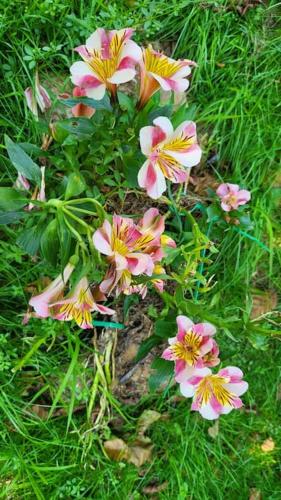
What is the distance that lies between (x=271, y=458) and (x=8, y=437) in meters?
0.82

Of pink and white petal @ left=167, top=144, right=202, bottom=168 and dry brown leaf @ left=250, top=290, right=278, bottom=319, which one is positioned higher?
pink and white petal @ left=167, top=144, right=202, bottom=168

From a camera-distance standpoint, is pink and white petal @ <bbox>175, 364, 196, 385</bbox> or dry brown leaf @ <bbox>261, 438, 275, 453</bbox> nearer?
pink and white petal @ <bbox>175, 364, 196, 385</bbox>

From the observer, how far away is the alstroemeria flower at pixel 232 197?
146cm

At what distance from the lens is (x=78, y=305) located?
0.99 m

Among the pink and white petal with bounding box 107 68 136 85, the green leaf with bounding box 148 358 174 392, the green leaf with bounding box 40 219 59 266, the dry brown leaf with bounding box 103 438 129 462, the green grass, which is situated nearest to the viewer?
the pink and white petal with bounding box 107 68 136 85

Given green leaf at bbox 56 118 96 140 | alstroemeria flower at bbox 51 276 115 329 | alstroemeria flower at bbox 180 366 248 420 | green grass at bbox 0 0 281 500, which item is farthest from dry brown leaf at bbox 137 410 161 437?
green leaf at bbox 56 118 96 140

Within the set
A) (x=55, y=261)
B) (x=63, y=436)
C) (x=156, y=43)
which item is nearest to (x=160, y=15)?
(x=156, y=43)

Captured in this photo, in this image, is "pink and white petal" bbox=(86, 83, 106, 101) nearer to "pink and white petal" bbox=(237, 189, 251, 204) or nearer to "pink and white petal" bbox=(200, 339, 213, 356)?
"pink and white petal" bbox=(200, 339, 213, 356)

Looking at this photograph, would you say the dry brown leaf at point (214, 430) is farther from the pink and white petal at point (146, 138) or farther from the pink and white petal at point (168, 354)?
the pink and white petal at point (146, 138)

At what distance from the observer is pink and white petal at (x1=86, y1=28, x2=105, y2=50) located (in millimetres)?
884

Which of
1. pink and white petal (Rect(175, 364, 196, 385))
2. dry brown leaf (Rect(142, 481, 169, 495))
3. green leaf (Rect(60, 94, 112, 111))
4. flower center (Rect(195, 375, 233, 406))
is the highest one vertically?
green leaf (Rect(60, 94, 112, 111))

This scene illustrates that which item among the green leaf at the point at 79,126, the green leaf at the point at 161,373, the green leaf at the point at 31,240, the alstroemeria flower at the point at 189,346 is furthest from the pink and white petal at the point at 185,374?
the green leaf at the point at 79,126

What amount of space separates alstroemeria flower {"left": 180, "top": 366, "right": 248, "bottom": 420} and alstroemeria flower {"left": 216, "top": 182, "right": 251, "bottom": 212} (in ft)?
1.76

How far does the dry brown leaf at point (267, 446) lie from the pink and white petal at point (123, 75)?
1288 mm
